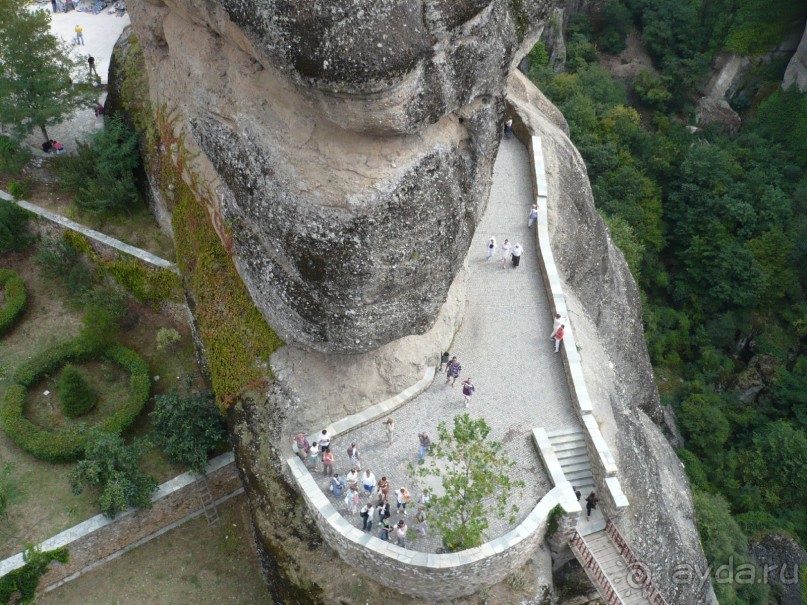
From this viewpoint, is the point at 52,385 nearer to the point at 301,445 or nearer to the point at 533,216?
the point at 301,445

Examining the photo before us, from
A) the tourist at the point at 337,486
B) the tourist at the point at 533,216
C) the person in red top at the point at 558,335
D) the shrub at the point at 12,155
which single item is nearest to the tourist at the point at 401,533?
the tourist at the point at 337,486

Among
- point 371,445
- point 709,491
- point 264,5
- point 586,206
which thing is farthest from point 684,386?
point 264,5

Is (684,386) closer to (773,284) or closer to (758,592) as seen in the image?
(773,284)

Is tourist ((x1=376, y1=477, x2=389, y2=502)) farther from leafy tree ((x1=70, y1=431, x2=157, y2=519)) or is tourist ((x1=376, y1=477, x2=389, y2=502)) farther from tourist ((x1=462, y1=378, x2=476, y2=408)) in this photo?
leafy tree ((x1=70, y1=431, x2=157, y2=519))

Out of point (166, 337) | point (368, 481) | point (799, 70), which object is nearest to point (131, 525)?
point (166, 337)

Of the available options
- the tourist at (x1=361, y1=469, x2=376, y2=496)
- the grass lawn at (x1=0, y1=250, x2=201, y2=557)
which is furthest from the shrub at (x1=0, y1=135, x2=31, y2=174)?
the tourist at (x1=361, y1=469, x2=376, y2=496)

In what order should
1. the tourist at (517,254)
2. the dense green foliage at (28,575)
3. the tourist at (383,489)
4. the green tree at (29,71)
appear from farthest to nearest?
the green tree at (29,71) → the tourist at (517,254) → the dense green foliage at (28,575) → the tourist at (383,489)

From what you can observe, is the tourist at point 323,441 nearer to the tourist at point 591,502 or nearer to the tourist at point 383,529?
the tourist at point 383,529
